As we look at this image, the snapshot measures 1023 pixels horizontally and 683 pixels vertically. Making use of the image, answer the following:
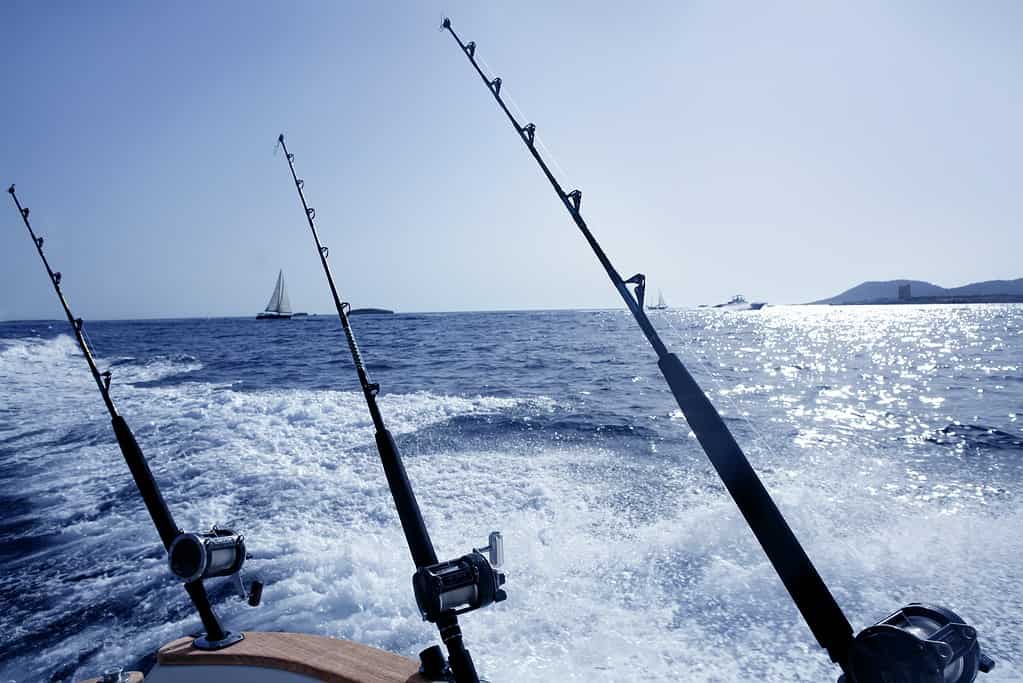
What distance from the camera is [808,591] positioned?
4.96 ft

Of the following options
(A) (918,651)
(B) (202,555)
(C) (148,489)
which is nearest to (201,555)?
(B) (202,555)

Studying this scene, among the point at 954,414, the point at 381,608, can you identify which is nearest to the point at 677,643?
the point at 381,608

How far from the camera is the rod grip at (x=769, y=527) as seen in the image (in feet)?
4.78

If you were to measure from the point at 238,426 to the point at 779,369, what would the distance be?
16.1 m

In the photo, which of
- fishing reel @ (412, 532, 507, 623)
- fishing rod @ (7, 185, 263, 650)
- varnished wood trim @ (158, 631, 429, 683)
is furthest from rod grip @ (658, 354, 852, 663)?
fishing rod @ (7, 185, 263, 650)

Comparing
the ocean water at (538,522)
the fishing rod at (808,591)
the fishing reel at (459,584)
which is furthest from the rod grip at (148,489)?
the fishing rod at (808,591)

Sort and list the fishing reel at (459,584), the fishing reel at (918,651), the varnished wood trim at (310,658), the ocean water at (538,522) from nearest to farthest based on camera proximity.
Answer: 1. the fishing reel at (918,651)
2. the fishing reel at (459,584)
3. the varnished wood trim at (310,658)
4. the ocean water at (538,522)

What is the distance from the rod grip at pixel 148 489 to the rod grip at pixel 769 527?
1978 millimetres

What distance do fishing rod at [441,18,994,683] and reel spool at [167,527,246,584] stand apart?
5.24ft

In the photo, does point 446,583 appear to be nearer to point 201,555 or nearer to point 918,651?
point 201,555

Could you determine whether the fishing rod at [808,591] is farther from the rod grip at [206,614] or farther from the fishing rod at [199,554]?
the rod grip at [206,614]

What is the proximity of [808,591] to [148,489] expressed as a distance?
97.5 inches

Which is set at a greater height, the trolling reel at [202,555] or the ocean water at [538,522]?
the trolling reel at [202,555]

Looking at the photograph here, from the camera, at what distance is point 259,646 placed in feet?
7.41
